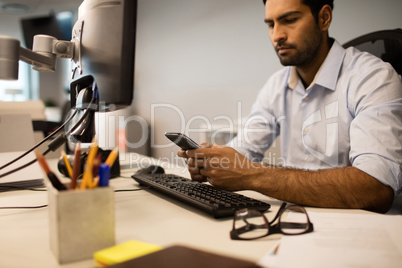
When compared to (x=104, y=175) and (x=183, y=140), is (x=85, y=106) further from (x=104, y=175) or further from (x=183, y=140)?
(x=104, y=175)

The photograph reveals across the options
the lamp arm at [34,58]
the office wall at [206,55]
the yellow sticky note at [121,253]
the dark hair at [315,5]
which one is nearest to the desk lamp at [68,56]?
the lamp arm at [34,58]

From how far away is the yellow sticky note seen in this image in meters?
0.41

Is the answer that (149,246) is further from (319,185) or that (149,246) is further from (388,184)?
(388,184)

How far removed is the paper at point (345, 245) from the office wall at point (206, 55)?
55.8 inches

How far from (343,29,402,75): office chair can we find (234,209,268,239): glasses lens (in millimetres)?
820

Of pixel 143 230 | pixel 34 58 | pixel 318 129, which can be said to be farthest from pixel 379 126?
pixel 34 58

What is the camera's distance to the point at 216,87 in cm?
267

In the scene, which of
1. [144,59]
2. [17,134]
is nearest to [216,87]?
[144,59]

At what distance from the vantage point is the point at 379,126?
0.89 metres

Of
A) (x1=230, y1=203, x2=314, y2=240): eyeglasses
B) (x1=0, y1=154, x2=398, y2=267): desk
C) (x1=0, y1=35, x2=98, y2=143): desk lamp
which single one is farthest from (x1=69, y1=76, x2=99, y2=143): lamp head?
(x1=230, y1=203, x2=314, y2=240): eyeglasses

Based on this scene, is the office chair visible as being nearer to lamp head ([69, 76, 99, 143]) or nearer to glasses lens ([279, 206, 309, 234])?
glasses lens ([279, 206, 309, 234])

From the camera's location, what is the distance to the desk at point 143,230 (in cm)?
46

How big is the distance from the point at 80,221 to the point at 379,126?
83 centimetres

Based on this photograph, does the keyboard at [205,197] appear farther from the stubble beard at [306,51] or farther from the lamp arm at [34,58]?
the stubble beard at [306,51]
